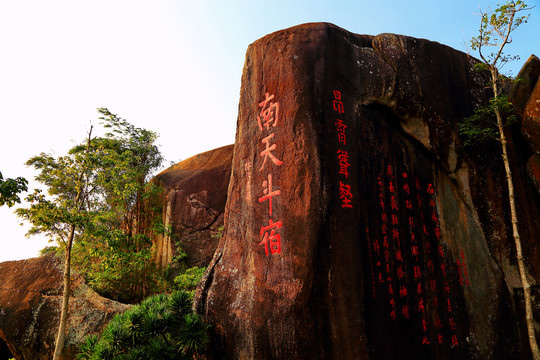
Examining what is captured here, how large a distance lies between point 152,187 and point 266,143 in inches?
264

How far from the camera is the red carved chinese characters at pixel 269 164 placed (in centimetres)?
463

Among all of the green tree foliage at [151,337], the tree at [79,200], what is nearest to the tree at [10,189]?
the tree at [79,200]

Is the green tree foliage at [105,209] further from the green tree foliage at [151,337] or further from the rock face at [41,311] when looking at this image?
the green tree foliage at [151,337]

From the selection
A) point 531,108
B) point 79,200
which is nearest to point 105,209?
point 79,200

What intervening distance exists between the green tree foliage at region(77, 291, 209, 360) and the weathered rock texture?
17.1 ft

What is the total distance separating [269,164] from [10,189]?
4.14m

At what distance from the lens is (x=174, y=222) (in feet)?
35.1

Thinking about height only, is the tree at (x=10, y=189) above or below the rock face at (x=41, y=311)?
above

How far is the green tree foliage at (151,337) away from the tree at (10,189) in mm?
2610

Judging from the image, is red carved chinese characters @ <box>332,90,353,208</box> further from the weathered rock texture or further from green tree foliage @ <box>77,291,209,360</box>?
the weathered rock texture

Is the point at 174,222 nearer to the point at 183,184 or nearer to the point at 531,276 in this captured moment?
the point at 183,184

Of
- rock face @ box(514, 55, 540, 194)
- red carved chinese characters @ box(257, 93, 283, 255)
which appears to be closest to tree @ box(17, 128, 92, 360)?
red carved chinese characters @ box(257, 93, 283, 255)

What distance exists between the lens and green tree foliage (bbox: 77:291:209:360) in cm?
439

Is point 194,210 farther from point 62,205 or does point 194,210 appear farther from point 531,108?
point 531,108
